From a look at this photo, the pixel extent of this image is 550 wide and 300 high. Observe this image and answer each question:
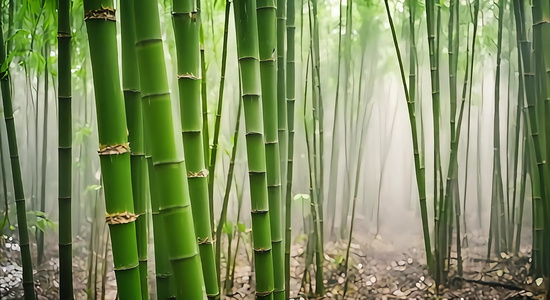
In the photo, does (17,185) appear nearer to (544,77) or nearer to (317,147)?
(317,147)

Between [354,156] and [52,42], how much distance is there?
118 centimetres

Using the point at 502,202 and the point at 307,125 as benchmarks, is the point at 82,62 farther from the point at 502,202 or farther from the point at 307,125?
the point at 502,202

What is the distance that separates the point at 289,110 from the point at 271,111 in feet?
1.68

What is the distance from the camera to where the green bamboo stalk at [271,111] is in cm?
88

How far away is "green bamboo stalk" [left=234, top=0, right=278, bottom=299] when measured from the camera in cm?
84

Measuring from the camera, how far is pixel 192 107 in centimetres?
71

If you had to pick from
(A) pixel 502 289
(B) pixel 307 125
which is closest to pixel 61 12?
(B) pixel 307 125

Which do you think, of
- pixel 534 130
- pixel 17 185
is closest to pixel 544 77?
pixel 534 130

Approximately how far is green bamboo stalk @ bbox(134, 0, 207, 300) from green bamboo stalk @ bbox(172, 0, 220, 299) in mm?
84

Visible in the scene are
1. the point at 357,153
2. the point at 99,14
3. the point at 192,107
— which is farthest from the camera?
the point at 357,153

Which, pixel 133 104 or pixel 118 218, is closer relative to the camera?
pixel 118 218

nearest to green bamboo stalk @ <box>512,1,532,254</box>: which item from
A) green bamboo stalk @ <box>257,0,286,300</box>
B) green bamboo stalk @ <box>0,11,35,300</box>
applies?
green bamboo stalk @ <box>257,0,286,300</box>

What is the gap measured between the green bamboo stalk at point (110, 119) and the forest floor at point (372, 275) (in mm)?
1059

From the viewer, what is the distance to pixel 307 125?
62.9 inches
